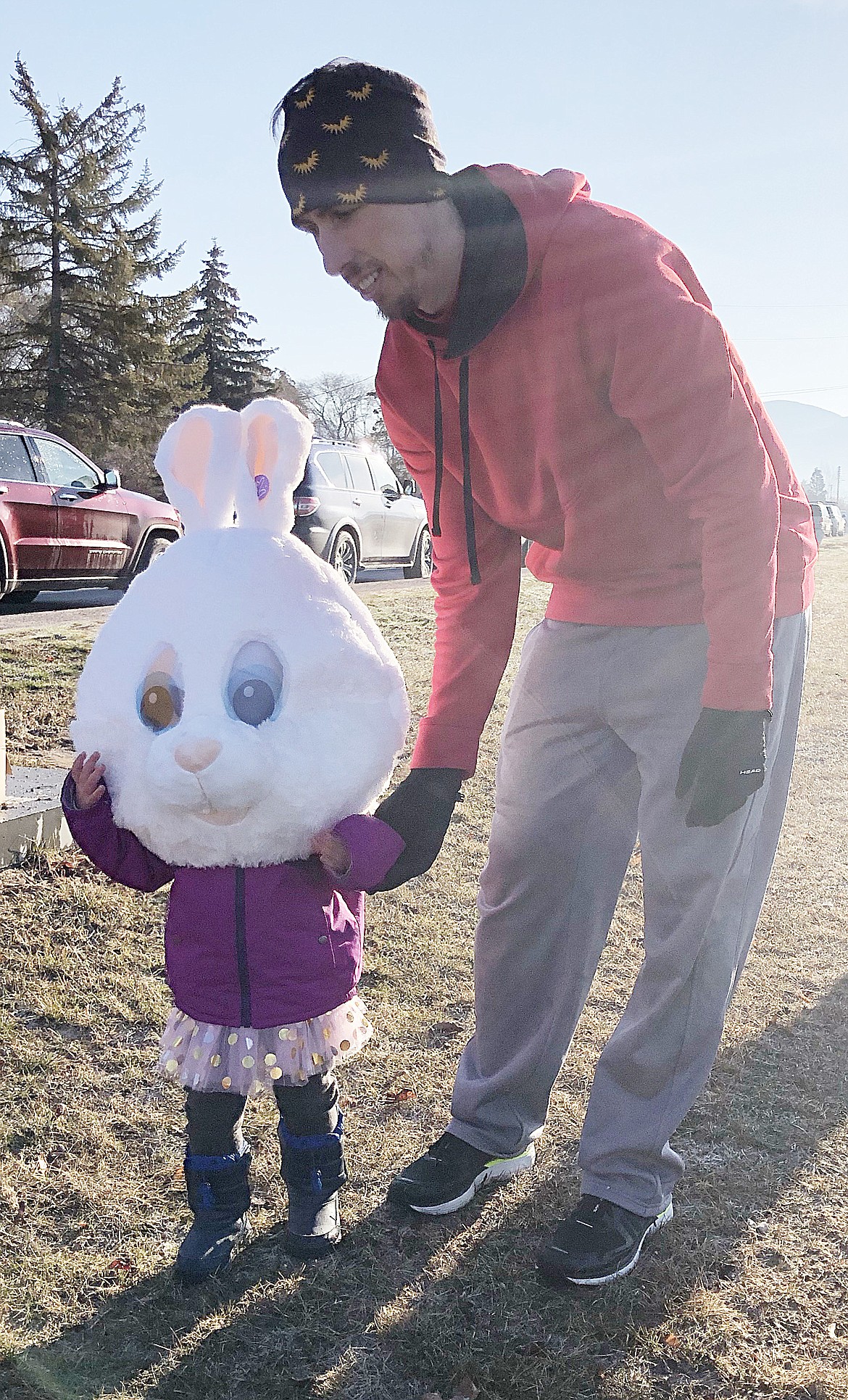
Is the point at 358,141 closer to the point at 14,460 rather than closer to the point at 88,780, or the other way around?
the point at 88,780

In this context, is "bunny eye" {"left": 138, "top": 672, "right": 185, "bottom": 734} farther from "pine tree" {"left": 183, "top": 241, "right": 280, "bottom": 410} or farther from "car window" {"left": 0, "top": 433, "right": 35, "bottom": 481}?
"pine tree" {"left": 183, "top": 241, "right": 280, "bottom": 410}

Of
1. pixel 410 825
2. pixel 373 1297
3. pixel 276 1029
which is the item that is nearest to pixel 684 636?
pixel 410 825

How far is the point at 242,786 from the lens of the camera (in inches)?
75.2

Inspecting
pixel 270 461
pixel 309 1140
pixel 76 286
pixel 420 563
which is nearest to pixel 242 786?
pixel 270 461

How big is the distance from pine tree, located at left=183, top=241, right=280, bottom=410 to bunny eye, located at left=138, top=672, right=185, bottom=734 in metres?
35.7

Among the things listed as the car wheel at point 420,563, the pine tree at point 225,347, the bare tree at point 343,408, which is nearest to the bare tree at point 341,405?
the bare tree at point 343,408

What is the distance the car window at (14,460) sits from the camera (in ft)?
32.0

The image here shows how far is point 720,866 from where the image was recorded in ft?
6.82

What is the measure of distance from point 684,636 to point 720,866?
1.43 feet

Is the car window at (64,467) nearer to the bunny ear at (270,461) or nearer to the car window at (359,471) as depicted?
the car window at (359,471)

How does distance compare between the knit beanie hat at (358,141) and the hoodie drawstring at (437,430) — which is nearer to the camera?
the knit beanie hat at (358,141)

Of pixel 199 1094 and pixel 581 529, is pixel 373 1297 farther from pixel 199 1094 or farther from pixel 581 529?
pixel 581 529

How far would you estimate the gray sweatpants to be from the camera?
83.0 inches

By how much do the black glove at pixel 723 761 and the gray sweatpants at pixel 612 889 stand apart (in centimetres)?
13
